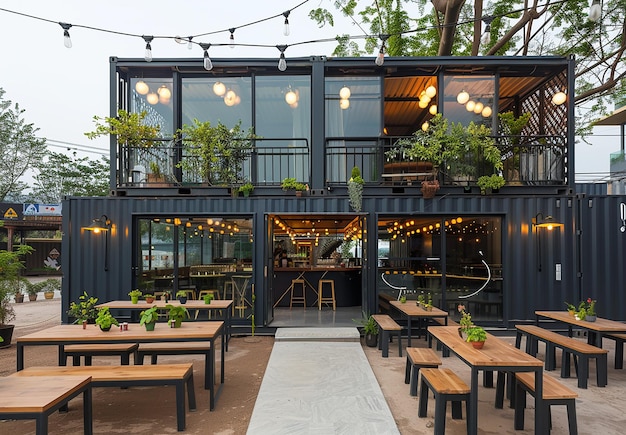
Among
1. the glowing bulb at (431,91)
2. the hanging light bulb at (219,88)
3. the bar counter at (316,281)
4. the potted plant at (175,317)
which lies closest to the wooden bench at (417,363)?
the potted plant at (175,317)

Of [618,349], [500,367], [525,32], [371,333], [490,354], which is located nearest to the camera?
[500,367]

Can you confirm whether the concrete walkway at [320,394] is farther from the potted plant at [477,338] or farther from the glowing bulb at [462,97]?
the glowing bulb at [462,97]

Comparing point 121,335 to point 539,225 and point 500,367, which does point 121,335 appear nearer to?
point 500,367

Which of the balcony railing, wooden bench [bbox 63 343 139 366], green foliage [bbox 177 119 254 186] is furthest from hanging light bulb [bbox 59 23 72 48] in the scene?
wooden bench [bbox 63 343 139 366]

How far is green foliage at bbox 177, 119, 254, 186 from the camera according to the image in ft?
29.0

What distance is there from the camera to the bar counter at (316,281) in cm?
1163

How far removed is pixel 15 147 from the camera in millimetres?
26250

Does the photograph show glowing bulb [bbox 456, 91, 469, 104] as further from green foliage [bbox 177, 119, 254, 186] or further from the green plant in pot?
the green plant in pot

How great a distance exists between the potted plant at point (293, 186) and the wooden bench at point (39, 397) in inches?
223

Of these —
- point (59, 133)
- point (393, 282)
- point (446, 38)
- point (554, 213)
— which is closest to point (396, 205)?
point (393, 282)

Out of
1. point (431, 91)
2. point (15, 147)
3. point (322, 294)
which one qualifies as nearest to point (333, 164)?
point (431, 91)

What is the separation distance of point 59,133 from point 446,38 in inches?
3128

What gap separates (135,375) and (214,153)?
234 inches

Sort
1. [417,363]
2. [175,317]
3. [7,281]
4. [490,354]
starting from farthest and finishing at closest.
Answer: [7,281], [175,317], [417,363], [490,354]
